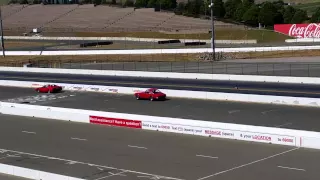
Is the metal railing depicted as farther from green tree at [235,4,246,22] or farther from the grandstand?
green tree at [235,4,246,22]

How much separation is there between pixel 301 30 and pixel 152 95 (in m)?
51.0

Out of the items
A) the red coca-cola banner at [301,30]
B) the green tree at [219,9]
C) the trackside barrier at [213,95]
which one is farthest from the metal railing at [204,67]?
the green tree at [219,9]

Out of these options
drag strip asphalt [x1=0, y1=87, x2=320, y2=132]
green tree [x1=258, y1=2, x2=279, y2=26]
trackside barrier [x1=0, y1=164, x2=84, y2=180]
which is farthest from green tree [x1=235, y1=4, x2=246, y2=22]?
trackside barrier [x1=0, y1=164, x2=84, y2=180]

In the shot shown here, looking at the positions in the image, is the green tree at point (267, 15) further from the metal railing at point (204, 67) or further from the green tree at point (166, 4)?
the metal railing at point (204, 67)

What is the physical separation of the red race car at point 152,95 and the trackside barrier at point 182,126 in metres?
9.70

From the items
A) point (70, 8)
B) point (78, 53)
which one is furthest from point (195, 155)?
point (70, 8)

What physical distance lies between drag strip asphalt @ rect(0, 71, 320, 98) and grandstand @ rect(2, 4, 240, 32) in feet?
174

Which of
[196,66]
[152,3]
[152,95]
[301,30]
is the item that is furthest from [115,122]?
[152,3]

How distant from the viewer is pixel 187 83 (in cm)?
5600

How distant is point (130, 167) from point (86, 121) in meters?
13.7

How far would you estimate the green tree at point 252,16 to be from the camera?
409 ft

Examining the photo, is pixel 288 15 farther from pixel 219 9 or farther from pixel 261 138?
pixel 261 138

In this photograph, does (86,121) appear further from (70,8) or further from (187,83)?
(70,8)

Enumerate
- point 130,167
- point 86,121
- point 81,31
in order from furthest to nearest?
1. point 81,31
2. point 86,121
3. point 130,167
